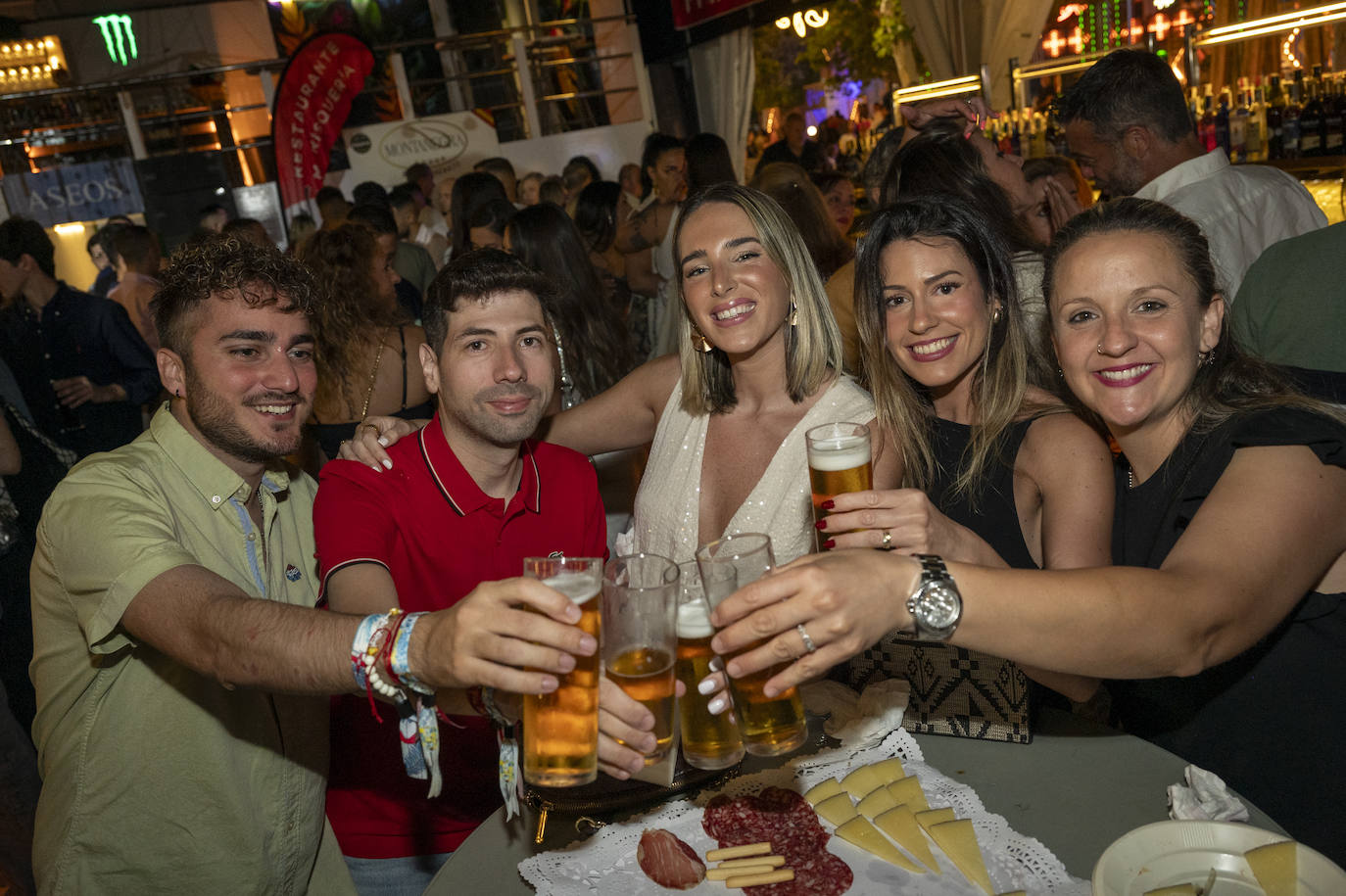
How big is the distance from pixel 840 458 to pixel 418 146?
10324 mm

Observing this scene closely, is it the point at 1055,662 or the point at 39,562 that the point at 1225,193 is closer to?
the point at 1055,662

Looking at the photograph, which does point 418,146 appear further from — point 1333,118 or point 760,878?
point 760,878

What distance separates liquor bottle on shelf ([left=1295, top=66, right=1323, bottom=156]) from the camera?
4.43m

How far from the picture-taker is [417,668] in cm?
130

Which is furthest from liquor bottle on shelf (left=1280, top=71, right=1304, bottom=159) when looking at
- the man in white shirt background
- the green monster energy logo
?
the green monster energy logo

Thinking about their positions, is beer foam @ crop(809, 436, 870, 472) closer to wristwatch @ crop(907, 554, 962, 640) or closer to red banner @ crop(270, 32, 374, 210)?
wristwatch @ crop(907, 554, 962, 640)

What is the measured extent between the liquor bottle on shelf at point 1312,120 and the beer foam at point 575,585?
4772 mm

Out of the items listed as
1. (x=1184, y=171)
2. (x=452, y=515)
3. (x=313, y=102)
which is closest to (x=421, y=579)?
(x=452, y=515)

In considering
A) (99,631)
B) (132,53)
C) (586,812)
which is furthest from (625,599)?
(132,53)

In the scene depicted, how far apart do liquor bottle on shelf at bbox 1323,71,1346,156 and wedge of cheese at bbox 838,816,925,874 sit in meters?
4.37

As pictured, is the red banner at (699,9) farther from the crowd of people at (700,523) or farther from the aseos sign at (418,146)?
the crowd of people at (700,523)

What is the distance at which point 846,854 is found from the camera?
4.90 ft

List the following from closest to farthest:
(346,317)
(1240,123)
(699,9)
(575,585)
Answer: (575,585), (346,317), (1240,123), (699,9)

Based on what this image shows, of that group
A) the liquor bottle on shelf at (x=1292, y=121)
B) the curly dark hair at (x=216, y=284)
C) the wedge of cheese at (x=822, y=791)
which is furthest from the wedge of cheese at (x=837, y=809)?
the liquor bottle on shelf at (x=1292, y=121)
